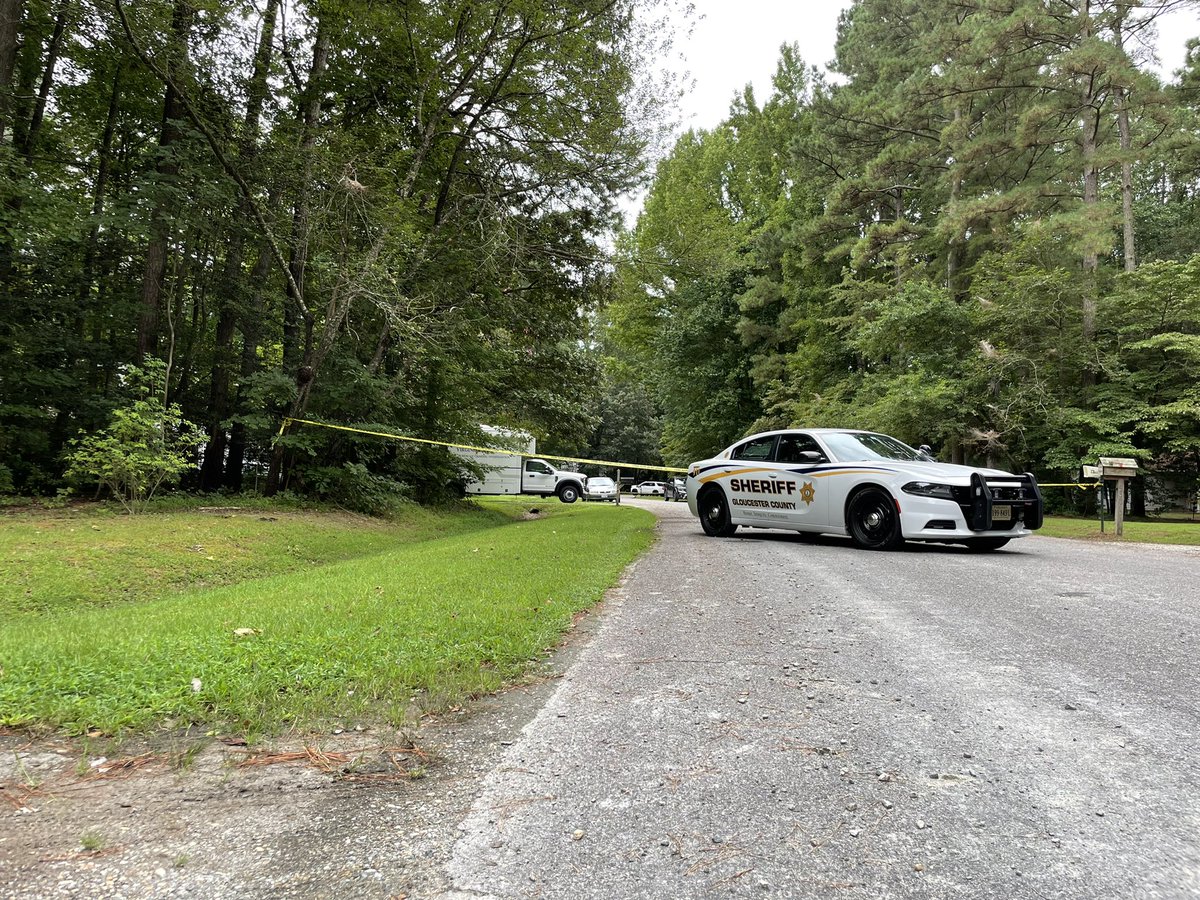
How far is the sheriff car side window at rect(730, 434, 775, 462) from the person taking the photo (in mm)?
10594

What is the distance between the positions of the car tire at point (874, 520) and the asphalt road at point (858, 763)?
12.1 ft

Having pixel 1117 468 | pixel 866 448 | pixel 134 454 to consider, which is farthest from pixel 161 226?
pixel 1117 468

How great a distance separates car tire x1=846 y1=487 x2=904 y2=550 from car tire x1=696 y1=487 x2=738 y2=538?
2366mm

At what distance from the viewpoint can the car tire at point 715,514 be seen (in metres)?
11.2

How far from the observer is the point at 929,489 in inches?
331

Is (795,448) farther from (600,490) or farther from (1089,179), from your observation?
(600,490)

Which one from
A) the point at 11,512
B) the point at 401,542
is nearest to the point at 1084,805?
the point at 401,542

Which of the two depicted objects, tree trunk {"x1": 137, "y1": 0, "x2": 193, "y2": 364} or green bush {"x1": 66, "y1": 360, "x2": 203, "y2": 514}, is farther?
tree trunk {"x1": 137, "y1": 0, "x2": 193, "y2": 364}

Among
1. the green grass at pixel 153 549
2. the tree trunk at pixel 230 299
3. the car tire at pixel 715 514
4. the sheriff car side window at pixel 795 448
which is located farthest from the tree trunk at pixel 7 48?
the sheriff car side window at pixel 795 448

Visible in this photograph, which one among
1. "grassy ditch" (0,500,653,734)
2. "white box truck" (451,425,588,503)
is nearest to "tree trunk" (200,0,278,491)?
"grassy ditch" (0,500,653,734)

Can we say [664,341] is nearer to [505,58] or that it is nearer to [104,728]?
[505,58]

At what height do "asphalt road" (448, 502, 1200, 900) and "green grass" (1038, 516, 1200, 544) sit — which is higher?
"green grass" (1038, 516, 1200, 544)

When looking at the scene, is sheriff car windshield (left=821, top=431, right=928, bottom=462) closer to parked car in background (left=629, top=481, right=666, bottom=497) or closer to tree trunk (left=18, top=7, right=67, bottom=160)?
tree trunk (left=18, top=7, right=67, bottom=160)

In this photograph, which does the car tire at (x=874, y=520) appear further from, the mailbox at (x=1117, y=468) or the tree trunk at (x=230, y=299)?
the tree trunk at (x=230, y=299)
